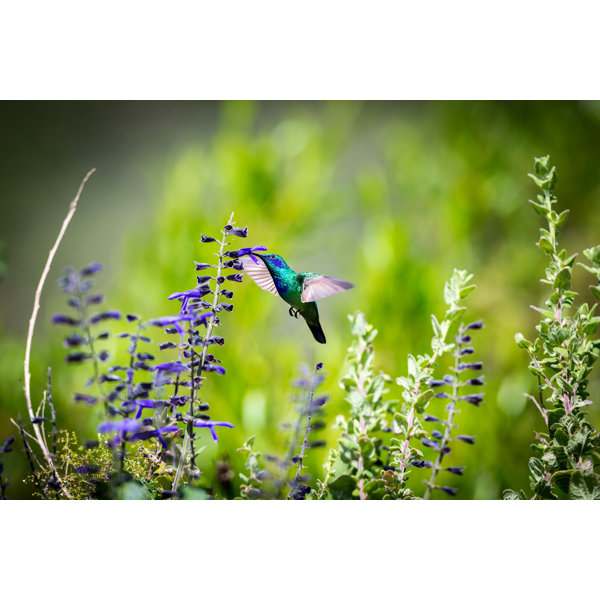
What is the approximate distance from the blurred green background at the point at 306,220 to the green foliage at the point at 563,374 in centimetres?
12

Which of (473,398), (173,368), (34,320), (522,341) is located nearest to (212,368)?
(173,368)

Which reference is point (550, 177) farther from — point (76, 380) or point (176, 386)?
point (76, 380)

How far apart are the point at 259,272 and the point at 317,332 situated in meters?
0.26

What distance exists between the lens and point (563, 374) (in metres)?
1.67

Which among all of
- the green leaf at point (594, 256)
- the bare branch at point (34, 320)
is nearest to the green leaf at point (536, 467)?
the green leaf at point (594, 256)

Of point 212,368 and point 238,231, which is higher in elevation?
point 238,231

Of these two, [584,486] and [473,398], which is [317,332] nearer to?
[473,398]

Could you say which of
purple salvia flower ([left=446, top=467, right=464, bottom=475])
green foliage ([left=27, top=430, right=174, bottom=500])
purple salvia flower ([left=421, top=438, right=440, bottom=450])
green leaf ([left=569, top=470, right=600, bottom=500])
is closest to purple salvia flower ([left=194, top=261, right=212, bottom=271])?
green foliage ([left=27, top=430, right=174, bottom=500])

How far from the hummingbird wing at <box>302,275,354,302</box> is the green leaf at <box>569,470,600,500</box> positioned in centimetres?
85

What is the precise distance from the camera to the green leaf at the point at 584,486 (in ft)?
5.45

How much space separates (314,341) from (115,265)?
674mm

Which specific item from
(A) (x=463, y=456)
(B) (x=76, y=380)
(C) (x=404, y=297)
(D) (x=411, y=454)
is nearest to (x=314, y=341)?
(C) (x=404, y=297)

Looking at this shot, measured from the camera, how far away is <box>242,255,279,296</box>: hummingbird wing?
5.92 feet

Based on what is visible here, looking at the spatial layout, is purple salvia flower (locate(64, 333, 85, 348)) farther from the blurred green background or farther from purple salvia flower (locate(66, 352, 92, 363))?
the blurred green background
